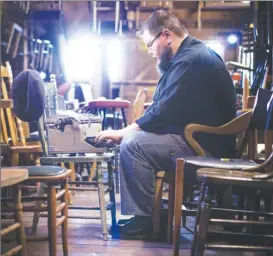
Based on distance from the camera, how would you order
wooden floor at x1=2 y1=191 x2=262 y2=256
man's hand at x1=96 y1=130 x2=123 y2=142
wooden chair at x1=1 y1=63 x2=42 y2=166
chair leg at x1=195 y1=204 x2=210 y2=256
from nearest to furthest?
chair leg at x1=195 y1=204 x2=210 y2=256 < wooden floor at x1=2 y1=191 x2=262 y2=256 < man's hand at x1=96 y1=130 x2=123 y2=142 < wooden chair at x1=1 y1=63 x2=42 y2=166

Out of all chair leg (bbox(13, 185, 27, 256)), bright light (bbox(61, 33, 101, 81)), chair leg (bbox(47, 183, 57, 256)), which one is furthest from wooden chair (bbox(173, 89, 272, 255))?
bright light (bbox(61, 33, 101, 81))

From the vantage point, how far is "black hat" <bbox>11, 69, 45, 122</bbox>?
8.30ft

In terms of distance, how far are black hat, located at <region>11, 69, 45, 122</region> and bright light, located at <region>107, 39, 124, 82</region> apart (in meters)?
7.28

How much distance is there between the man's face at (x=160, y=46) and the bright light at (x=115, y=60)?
700 centimetres

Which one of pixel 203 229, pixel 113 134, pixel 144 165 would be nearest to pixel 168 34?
pixel 113 134

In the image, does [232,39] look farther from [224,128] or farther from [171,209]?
[171,209]

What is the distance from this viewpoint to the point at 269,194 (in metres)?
2.41

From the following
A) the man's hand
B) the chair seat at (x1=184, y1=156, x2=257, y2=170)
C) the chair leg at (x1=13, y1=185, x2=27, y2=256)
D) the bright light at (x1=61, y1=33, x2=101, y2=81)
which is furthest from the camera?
the bright light at (x1=61, y1=33, x2=101, y2=81)

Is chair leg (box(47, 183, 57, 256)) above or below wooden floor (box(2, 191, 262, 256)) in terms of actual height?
above

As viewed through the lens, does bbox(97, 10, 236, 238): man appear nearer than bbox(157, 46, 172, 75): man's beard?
Yes

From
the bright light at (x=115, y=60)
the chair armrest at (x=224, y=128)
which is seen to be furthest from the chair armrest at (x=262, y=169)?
the bright light at (x=115, y=60)

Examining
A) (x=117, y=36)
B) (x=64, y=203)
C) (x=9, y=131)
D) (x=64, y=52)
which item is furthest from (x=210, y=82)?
(x=117, y=36)

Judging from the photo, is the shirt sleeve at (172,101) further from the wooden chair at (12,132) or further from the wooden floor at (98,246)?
the wooden chair at (12,132)

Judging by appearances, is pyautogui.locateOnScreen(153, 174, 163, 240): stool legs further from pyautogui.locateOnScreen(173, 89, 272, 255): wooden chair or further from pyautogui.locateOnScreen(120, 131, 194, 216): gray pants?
pyautogui.locateOnScreen(173, 89, 272, 255): wooden chair
